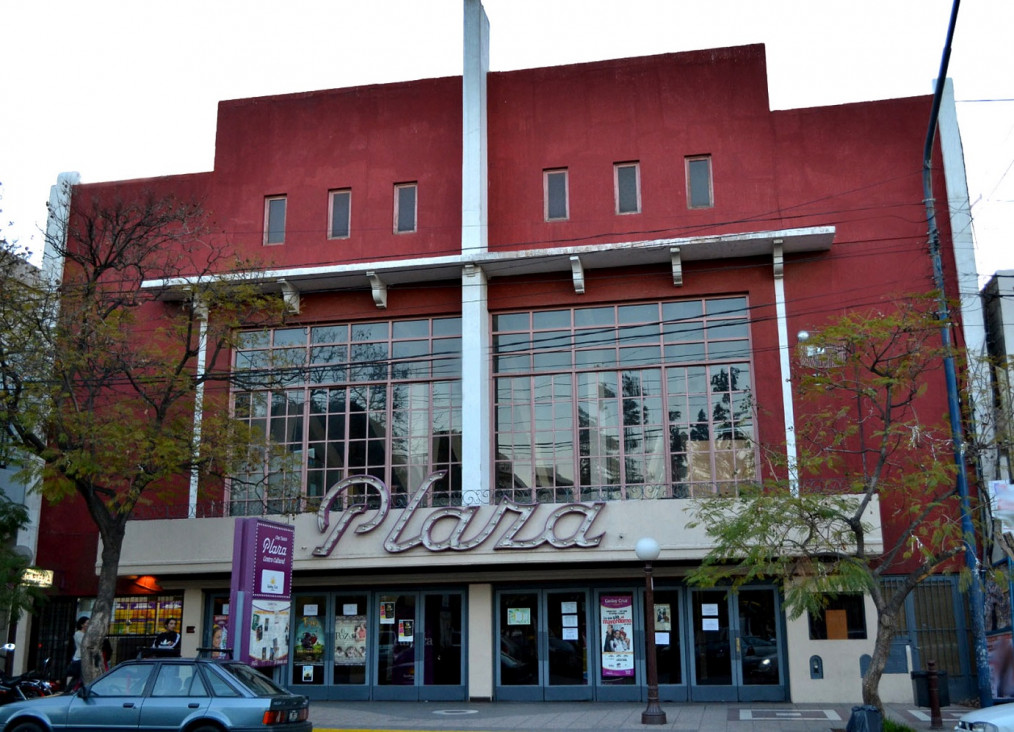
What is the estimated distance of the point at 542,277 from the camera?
25.0 m

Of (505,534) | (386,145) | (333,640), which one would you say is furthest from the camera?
(386,145)

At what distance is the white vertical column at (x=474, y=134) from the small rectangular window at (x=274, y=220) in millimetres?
5050

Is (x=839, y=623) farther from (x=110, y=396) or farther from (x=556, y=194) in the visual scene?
(x=110, y=396)

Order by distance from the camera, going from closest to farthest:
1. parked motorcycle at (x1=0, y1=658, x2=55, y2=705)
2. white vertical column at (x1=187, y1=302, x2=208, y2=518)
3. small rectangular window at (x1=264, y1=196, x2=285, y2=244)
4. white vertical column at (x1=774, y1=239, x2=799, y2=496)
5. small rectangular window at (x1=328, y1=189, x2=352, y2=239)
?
parked motorcycle at (x1=0, y1=658, x2=55, y2=705), white vertical column at (x1=187, y1=302, x2=208, y2=518), white vertical column at (x1=774, y1=239, x2=799, y2=496), small rectangular window at (x1=328, y1=189, x2=352, y2=239), small rectangular window at (x1=264, y1=196, x2=285, y2=244)

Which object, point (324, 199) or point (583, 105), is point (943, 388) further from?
point (324, 199)

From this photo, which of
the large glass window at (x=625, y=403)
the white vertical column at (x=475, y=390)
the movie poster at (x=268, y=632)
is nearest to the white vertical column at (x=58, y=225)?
the white vertical column at (x=475, y=390)

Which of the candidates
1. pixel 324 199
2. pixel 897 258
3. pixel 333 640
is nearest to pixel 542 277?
pixel 324 199

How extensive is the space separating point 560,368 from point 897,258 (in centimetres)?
809

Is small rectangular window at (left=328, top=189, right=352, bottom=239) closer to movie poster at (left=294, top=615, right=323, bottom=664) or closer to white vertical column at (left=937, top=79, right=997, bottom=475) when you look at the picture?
movie poster at (left=294, top=615, right=323, bottom=664)

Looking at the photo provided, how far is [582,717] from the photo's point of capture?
19.9 metres

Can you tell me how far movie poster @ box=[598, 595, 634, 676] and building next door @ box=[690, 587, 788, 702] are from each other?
1391 mm

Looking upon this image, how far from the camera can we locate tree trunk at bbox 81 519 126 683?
19531 mm

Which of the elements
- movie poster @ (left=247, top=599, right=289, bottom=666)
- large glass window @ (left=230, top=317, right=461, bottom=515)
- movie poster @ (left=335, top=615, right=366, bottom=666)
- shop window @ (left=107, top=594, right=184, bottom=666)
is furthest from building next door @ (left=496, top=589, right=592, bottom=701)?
shop window @ (left=107, top=594, right=184, bottom=666)

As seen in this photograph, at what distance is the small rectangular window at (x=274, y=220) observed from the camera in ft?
88.1
